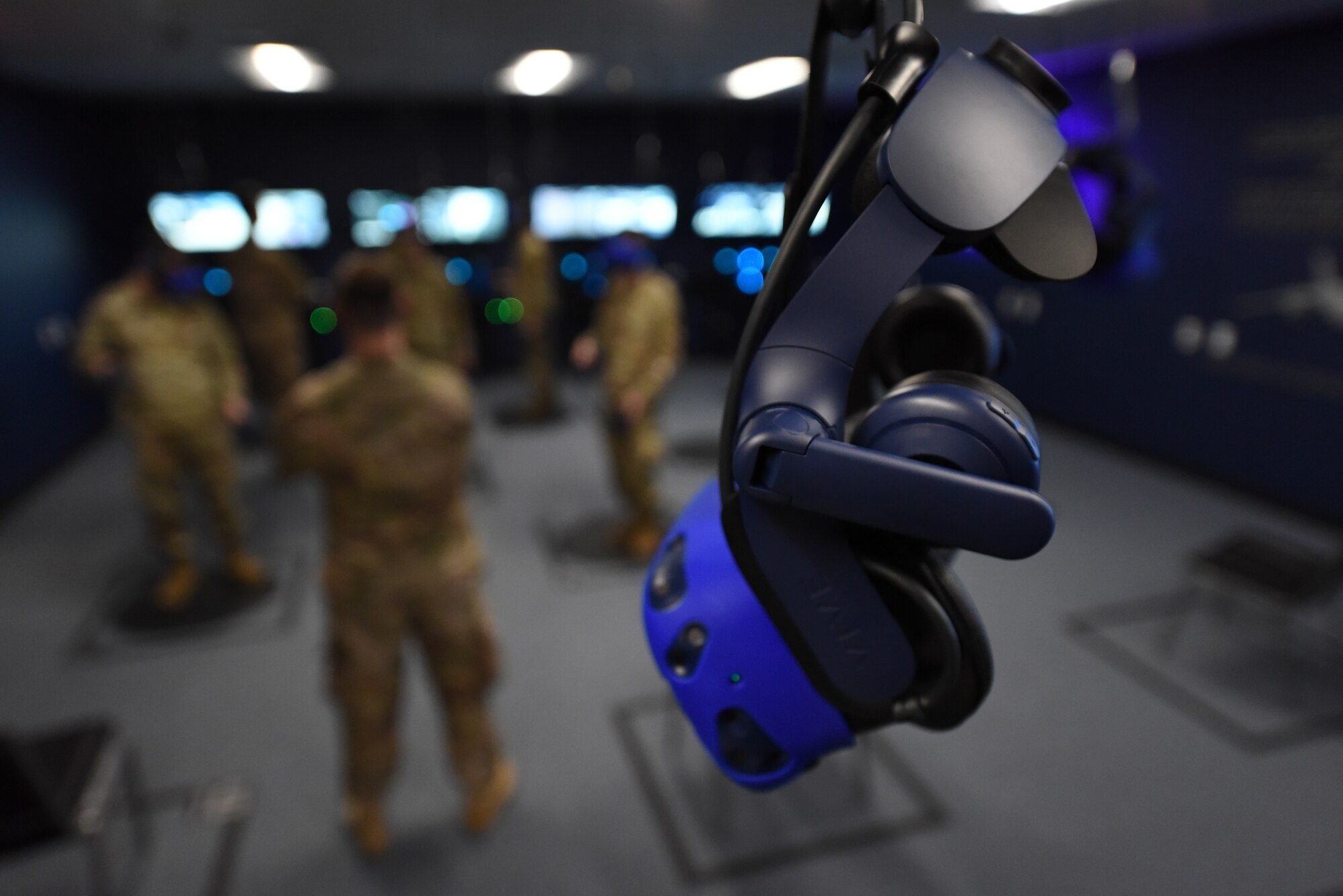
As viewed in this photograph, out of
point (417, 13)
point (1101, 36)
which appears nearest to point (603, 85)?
point (417, 13)

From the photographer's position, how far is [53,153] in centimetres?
675

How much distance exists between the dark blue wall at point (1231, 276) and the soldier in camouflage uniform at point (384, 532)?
3.39m

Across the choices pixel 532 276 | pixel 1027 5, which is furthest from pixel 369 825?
pixel 532 276

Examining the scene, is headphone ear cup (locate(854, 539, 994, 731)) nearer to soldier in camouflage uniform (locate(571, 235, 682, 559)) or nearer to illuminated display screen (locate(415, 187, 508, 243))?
soldier in camouflage uniform (locate(571, 235, 682, 559))

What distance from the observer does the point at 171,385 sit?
4.11m

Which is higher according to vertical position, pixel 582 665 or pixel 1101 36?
pixel 1101 36

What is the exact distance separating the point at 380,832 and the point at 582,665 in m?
1.28

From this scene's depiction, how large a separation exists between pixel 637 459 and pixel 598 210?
549cm

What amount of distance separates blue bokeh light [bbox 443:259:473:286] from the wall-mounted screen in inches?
50.7

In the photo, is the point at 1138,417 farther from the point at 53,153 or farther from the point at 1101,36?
the point at 53,153

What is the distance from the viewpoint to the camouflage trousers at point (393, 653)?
7.88 ft

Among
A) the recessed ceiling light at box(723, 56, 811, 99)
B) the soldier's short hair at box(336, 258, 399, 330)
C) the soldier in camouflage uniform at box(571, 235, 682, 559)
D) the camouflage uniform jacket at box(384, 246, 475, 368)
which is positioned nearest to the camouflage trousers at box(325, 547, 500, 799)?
the soldier's short hair at box(336, 258, 399, 330)

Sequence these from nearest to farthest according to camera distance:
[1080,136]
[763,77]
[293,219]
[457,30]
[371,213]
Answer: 1. [457,30]
2. [1080,136]
3. [763,77]
4. [293,219]
5. [371,213]

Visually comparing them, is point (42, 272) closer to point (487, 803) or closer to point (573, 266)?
point (573, 266)
